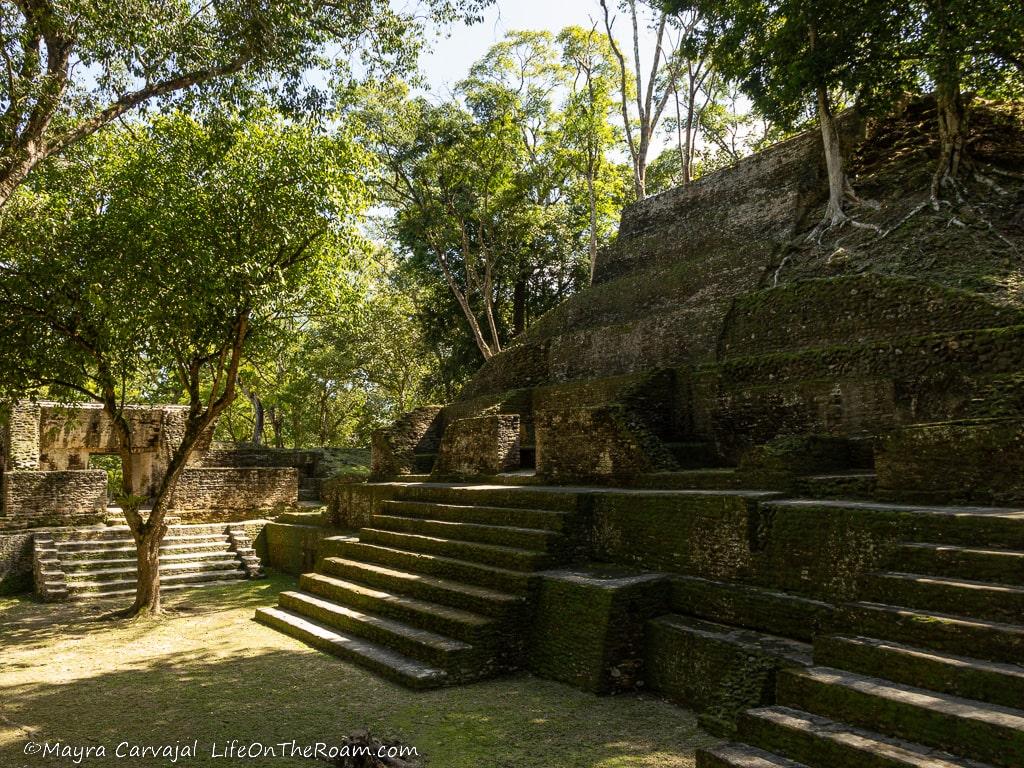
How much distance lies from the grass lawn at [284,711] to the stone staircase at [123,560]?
3.09 m

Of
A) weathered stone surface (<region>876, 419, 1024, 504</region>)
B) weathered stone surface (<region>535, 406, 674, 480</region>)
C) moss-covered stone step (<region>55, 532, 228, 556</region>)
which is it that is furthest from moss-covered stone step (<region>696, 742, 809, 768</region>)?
moss-covered stone step (<region>55, 532, 228, 556</region>)

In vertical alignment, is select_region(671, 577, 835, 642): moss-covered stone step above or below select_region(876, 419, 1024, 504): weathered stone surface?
below

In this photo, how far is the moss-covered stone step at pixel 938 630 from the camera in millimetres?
3311

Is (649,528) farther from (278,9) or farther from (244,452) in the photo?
(244,452)

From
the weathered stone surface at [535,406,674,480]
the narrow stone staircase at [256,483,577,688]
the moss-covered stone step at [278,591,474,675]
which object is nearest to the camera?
the moss-covered stone step at [278,591,474,675]

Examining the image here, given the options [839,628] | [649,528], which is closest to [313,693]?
[649,528]

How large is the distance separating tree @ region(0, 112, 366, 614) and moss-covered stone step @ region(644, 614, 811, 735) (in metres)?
5.79

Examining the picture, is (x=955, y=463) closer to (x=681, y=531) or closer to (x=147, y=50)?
(x=681, y=531)

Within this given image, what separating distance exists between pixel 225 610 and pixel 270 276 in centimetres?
420

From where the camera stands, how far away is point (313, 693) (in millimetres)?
5492

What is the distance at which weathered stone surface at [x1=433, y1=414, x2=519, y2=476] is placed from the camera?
32.4ft

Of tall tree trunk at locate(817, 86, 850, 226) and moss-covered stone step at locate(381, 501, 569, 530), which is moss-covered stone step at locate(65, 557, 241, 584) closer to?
moss-covered stone step at locate(381, 501, 569, 530)

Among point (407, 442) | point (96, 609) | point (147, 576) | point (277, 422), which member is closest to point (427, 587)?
point (147, 576)

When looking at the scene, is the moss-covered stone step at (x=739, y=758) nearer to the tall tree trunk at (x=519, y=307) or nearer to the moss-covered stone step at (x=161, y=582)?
the moss-covered stone step at (x=161, y=582)
